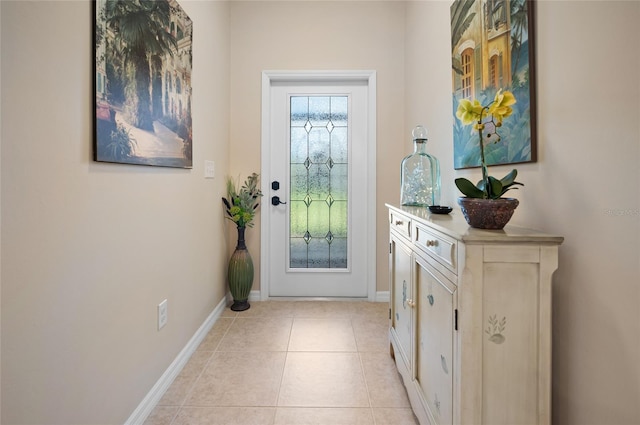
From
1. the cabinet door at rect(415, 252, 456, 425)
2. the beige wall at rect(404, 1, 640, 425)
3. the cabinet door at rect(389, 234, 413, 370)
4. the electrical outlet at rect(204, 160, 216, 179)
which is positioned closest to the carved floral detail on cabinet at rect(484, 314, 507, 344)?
the cabinet door at rect(415, 252, 456, 425)

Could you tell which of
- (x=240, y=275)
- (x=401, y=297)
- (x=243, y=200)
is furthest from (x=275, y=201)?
(x=401, y=297)

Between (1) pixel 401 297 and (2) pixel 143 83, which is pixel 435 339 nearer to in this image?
(1) pixel 401 297

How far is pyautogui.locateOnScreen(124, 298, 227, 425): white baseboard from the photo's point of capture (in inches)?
55.4

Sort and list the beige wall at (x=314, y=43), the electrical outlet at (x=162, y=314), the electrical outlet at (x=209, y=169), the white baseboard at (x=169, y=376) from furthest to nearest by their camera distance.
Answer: the beige wall at (x=314, y=43) → the electrical outlet at (x=209, y=169) → the electrical outlet at (x=162, y=314) → the white baseboard at (x=169, y=376)

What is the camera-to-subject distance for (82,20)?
3.48 feet

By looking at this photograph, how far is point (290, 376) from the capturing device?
1.76 meters

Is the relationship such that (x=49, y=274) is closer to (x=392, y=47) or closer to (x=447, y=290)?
(x=447, y=290)

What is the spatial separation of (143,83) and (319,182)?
173 cm

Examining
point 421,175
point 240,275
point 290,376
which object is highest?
point 421,175

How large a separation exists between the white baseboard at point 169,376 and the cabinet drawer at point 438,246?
141 centimetres

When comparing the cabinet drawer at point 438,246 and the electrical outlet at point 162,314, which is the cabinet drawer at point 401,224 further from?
the electrical outlet at point 162,314

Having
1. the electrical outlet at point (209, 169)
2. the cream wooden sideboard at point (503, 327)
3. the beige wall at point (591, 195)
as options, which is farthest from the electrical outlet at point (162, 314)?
the beige wall at point (591, 195)

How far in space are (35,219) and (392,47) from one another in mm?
2841

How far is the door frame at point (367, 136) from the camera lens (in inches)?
111
